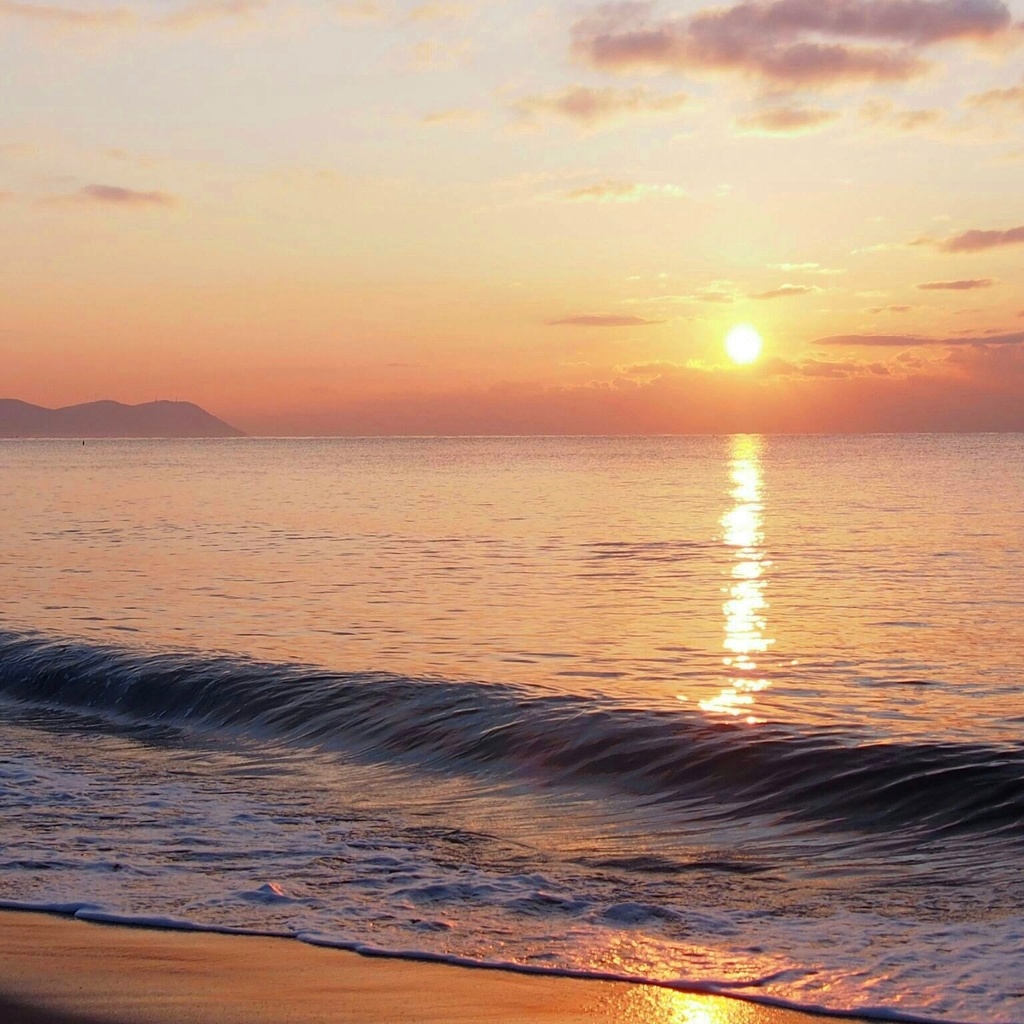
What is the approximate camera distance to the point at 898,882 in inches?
369

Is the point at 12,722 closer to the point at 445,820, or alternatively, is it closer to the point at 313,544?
the point at 445,820

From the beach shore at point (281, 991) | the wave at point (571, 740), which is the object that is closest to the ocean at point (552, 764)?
the wave at point (571, 740)

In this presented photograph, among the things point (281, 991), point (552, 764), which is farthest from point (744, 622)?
point (281, 991)

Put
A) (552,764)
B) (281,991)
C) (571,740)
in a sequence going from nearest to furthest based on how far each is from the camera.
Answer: (281,991) < (552,764) < (571,740)

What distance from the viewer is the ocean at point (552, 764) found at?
26.3 ft

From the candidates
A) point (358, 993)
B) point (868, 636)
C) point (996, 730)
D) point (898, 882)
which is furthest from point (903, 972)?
point (868, 636)

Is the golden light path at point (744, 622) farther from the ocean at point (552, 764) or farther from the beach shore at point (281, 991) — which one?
the beach shore at point (281, 991)

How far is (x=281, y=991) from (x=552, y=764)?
7.41 metres

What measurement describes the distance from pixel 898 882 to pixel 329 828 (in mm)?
4790

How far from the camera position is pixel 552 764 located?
1400cm

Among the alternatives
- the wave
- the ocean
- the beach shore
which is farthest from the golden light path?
the beach shore

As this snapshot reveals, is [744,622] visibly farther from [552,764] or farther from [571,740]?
[552,764]

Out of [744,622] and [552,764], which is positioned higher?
[744,622]

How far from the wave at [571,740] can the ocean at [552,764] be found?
6 centimetres
